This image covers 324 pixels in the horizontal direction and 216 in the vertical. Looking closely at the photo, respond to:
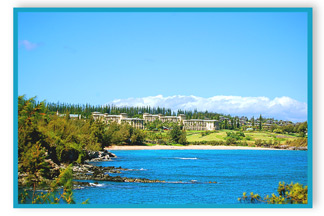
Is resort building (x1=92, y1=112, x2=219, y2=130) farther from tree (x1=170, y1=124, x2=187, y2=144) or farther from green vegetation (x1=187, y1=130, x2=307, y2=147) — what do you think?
tree (x1=170, y1=124, x2=187, y2=144)

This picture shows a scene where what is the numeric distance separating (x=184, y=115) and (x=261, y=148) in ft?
51.4

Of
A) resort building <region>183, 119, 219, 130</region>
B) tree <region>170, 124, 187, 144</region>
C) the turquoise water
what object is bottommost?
the turquoise water

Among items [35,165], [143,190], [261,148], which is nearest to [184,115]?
[261,148]

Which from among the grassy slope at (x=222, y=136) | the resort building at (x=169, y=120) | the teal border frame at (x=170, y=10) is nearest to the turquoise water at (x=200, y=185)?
the grassy slope at (x=222, y=136)

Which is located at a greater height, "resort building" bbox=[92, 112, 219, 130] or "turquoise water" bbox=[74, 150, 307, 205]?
"resort building" bbox=[92, 112, 219, 130]

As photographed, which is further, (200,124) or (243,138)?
(200,124)

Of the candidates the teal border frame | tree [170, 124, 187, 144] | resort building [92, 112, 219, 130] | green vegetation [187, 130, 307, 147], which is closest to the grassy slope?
green vegetation [187, 130, 307, 147]

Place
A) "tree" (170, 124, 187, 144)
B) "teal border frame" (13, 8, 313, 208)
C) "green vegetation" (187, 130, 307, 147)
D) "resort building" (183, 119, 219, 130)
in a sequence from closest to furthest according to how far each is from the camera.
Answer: "teal border frame" (13, 8, 313, 208), "green vegetation" (187, 130, 307, 147), "resort building" (183, 119, 219, 130), "tree" (170, 124, 187, 144)

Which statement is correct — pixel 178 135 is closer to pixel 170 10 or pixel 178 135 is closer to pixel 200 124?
pixel 200 124

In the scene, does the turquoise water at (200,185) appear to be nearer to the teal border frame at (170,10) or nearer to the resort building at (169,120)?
the teal border frame at (170,10)

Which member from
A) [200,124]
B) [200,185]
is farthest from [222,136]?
[200,185]

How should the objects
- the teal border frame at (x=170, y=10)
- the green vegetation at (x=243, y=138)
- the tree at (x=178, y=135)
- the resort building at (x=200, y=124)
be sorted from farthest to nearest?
the tree at (x=178, y=135) < the resort building at (x=200, y=124) < the green vegetation at (x=243, y=138) < the teal border frame at (x=170, y=10)

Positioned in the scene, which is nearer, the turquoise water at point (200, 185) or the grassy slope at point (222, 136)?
the turquoise water at point (200, 185)
